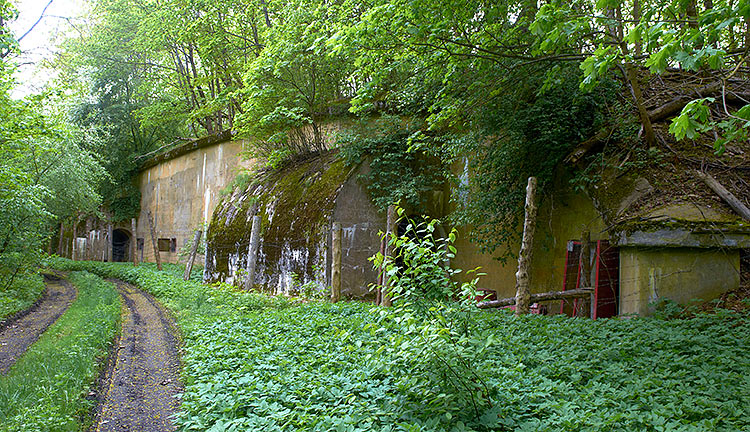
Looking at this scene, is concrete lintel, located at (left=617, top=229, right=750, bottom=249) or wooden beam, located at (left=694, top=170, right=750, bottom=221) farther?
wooden beam, located at (left=694, top=170, right=750, bottom=221)

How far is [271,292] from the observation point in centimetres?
1321

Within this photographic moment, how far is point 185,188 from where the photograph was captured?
23.2 meters

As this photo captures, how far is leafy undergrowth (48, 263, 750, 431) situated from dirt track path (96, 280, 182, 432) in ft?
1.30

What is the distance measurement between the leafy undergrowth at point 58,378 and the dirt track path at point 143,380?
0.75 ft

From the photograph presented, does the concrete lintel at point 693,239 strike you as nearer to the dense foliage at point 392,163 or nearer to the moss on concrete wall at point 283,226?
the dense foliage at point 392,163

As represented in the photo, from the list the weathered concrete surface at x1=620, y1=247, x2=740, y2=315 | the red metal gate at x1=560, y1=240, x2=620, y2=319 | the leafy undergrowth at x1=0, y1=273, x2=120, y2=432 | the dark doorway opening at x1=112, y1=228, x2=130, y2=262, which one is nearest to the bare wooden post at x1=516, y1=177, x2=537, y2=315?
the red metal gate at x1=560, y1=240, x2=620, y2=319

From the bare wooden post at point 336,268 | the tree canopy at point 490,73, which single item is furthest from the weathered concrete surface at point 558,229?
the bare wooden post at point 336,268

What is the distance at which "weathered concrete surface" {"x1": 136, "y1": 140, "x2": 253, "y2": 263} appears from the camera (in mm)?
20578

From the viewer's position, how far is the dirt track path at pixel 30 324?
27.1 feet

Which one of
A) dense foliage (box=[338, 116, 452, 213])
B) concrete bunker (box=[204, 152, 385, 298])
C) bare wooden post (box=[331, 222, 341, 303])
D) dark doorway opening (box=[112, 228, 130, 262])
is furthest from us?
dark doorway opening (box=[112, 228, 130, 262])

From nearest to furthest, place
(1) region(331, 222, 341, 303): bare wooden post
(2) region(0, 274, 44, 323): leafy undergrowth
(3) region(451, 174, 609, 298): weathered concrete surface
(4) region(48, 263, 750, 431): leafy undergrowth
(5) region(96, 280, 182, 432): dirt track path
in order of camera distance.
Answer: (4) region(48, 263, 750, 431): leafy undergrowth → (5) region(96, 280, 182, 432): dirt track path → (3) region(451, 174, 609, 298): weathered concrete surface → (1) region(331, 222, 341, 303): bare wooden post → (2) region(0, 274, 44, 323): leafy undergrowth

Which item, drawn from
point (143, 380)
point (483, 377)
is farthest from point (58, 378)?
point (483, 377)

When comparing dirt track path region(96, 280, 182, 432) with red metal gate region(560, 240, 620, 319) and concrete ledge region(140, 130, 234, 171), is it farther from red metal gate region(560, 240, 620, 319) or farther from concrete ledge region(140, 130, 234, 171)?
concrete ledge region(140, 130, 234, 171)

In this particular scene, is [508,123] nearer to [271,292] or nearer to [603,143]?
[603,143]
